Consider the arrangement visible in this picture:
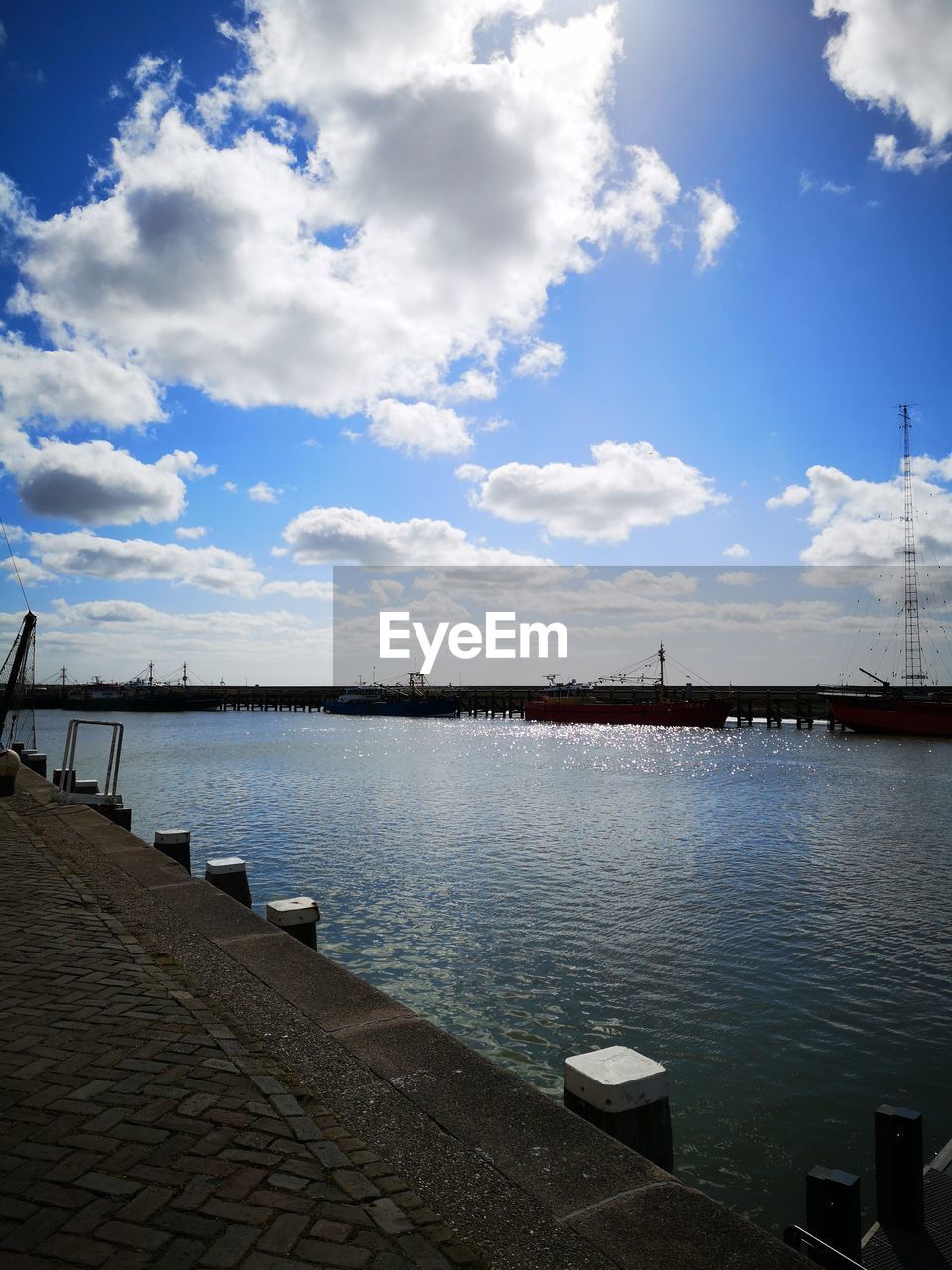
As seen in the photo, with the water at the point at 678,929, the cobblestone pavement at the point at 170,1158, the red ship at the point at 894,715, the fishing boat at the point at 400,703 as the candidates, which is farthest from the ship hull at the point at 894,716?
the cobblestone pavement at the point at 170,1158

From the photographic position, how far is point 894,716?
72125 millimetres

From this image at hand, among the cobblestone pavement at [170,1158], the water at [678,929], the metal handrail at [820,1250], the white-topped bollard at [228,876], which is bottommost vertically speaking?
the water at [678,929]

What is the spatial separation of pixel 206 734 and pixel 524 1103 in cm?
7340

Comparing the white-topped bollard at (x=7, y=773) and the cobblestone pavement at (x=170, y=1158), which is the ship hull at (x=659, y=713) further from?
the cobblestone pavement at (x=170, y=1158)

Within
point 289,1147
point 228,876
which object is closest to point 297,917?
point 228,876

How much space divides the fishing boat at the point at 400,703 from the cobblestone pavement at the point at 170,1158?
115 meters

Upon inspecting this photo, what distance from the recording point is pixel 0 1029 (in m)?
5.59

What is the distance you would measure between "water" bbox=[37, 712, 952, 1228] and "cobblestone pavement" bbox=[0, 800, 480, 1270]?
3611 millimetres

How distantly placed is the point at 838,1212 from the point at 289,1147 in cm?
295

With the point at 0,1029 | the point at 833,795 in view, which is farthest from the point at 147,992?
the point at 833,795

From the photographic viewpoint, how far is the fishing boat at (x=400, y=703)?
122 metres

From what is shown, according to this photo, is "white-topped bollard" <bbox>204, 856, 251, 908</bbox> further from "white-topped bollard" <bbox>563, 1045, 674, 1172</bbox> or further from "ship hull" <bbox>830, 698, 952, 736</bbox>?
"ship hull" <bbox>830, 698, 952, 736</bbox>

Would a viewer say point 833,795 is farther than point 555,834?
Yes

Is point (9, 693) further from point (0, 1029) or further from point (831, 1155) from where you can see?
point (831, 1155)
